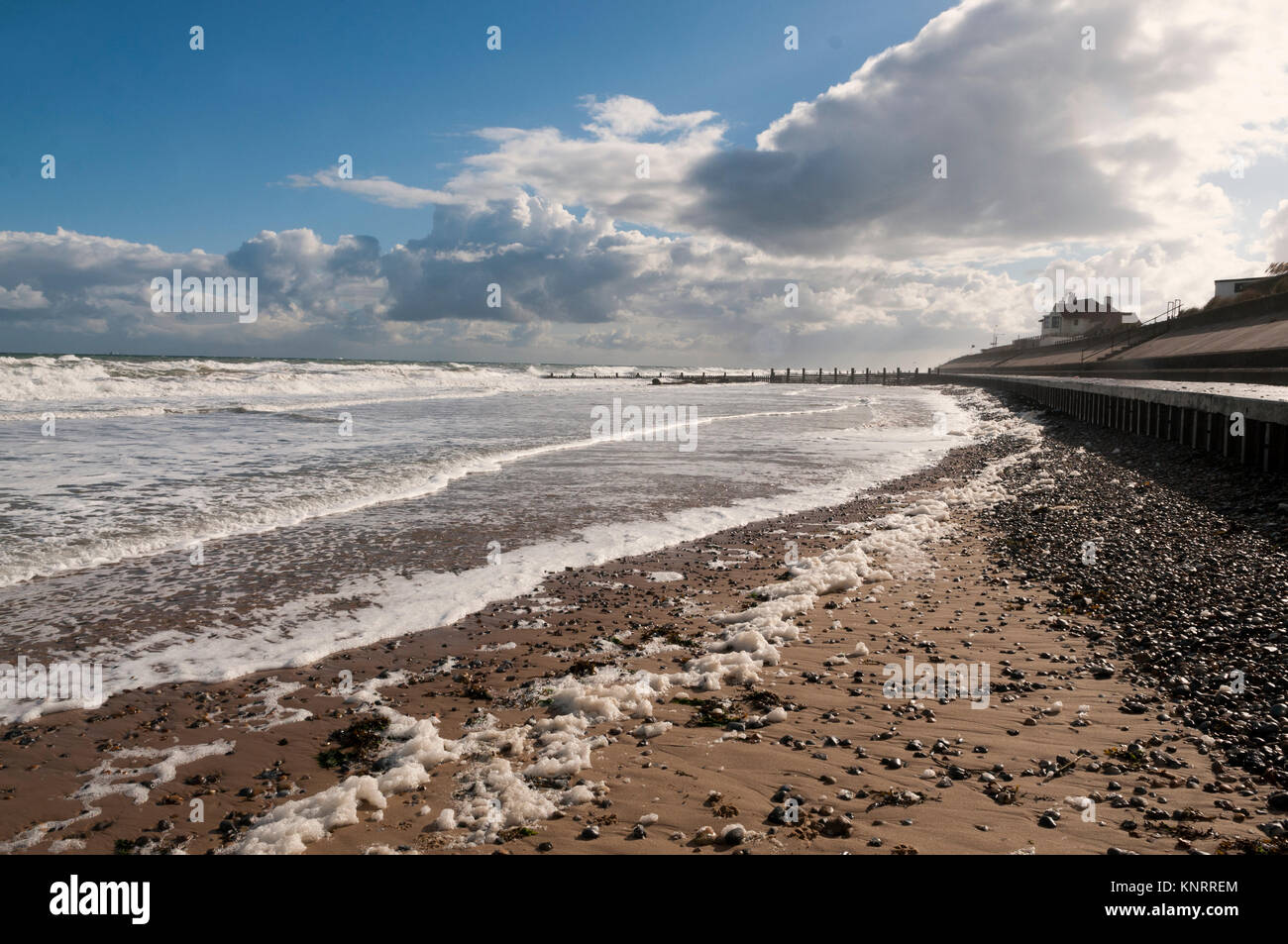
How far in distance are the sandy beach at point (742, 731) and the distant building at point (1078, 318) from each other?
10893 centimetres

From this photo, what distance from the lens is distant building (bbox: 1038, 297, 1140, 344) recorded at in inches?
3949

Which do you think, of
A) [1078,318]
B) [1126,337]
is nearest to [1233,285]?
[1126,337]

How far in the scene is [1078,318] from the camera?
102938mm

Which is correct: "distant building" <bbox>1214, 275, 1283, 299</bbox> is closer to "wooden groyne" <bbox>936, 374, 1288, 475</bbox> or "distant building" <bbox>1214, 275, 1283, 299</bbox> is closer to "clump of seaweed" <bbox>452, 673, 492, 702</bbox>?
"wooden groyne" <bbox>936, 374, 1288, 475</bbox>

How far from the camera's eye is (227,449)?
65.3ft

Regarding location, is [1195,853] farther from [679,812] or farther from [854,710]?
[679,812]

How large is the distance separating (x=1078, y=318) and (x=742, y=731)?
118 metres
